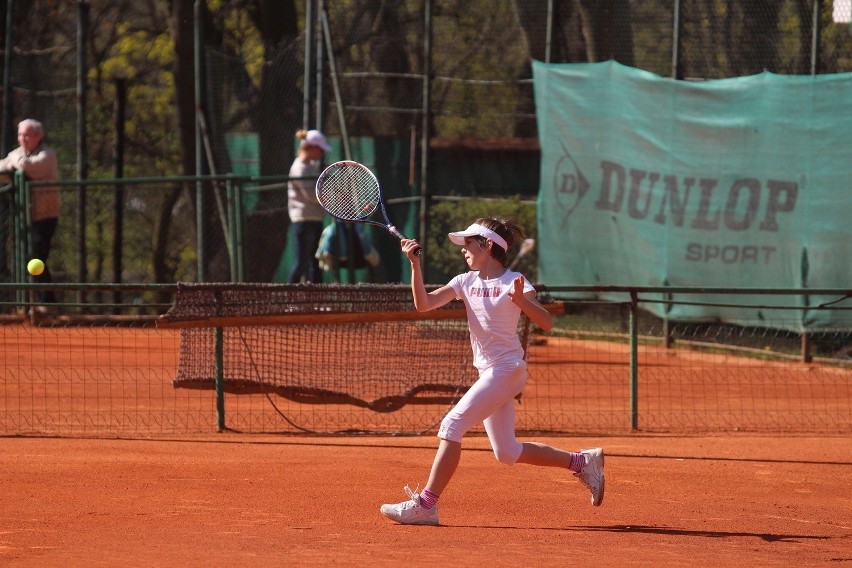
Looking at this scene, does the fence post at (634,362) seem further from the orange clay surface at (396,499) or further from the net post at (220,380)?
the net post at (220,380)

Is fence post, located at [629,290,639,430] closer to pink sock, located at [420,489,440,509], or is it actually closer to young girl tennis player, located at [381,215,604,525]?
young girl tennis player, located at [381,215,604,525]

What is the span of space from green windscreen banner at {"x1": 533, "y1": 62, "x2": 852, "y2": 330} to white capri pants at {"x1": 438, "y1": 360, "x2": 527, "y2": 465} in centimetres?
712

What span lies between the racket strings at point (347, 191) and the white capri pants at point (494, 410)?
1465mm

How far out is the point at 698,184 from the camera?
14.5m

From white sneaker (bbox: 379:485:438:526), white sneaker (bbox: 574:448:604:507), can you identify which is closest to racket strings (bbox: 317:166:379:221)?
white sneaker (bbox: 379:485:438:526)

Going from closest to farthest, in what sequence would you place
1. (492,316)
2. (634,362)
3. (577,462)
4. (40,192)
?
(492,316)
(577,462)
(634,362)
(40,192)

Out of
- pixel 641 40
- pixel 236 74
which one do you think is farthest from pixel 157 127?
pixel 641 40

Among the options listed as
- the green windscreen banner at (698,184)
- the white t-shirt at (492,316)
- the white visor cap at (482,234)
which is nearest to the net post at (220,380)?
the white t-shirt at (492,316)

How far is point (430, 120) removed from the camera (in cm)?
1609

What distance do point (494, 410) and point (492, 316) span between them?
0.48 metres

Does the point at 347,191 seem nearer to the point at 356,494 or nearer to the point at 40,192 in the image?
the point at 356,494

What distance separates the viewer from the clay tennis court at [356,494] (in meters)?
6.45

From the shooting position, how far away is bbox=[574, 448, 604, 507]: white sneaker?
287 inches

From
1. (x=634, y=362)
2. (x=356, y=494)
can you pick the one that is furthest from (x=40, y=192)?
(x=356, y=494)
